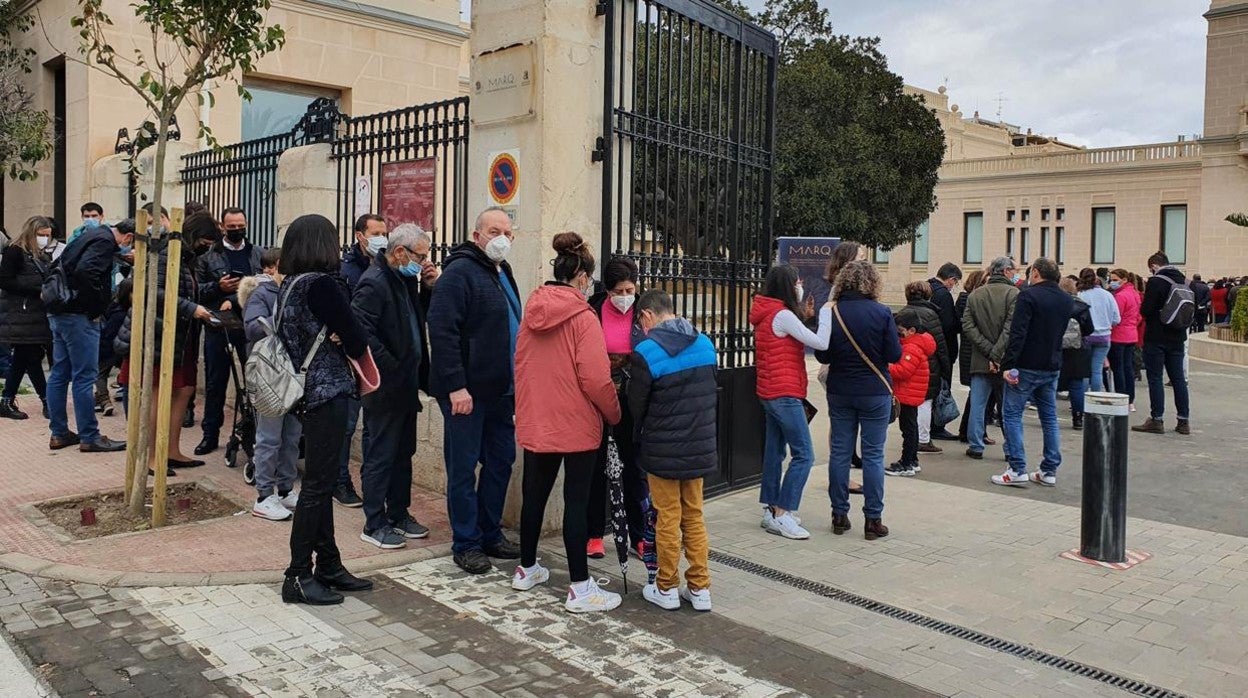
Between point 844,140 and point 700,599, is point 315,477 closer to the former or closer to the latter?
point 700,599

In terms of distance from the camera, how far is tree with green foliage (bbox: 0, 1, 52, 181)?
12648mm

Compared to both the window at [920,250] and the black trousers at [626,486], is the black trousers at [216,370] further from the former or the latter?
the window at [920,250]

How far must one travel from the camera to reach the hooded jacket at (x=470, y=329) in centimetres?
544

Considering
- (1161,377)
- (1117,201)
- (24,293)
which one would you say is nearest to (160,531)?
(24,293)

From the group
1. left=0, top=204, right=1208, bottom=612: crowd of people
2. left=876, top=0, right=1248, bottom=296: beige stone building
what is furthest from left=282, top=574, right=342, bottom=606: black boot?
left=876, top=0, right=1248, bottom=296: beige stone building

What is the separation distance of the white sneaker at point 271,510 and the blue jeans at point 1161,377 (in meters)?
9.58

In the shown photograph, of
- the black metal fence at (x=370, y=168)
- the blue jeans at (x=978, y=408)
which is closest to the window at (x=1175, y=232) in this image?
the blue jeans at (x=978, y=408)

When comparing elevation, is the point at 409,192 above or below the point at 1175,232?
below

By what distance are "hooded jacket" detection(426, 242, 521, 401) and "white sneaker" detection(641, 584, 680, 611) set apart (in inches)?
55.6

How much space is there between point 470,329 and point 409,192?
7.86 feet

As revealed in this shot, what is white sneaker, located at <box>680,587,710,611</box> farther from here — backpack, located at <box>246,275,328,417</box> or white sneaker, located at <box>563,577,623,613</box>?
backpack, located at <box>246,275,328,417</box>

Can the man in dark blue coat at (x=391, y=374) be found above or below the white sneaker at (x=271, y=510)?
above

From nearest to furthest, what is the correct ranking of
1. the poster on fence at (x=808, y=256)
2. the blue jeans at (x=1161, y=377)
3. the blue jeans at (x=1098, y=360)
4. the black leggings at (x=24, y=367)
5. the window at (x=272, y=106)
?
1. the black leggings at (x=24, y=367)
2. the blue jeans at (x=1161, y=377)
3. the blue jeans at (x=1098, y=360)
4. the poster on fence at (x=808, y=256)
5. the window at (x=272, y=106)

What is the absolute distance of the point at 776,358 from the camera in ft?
21.2
